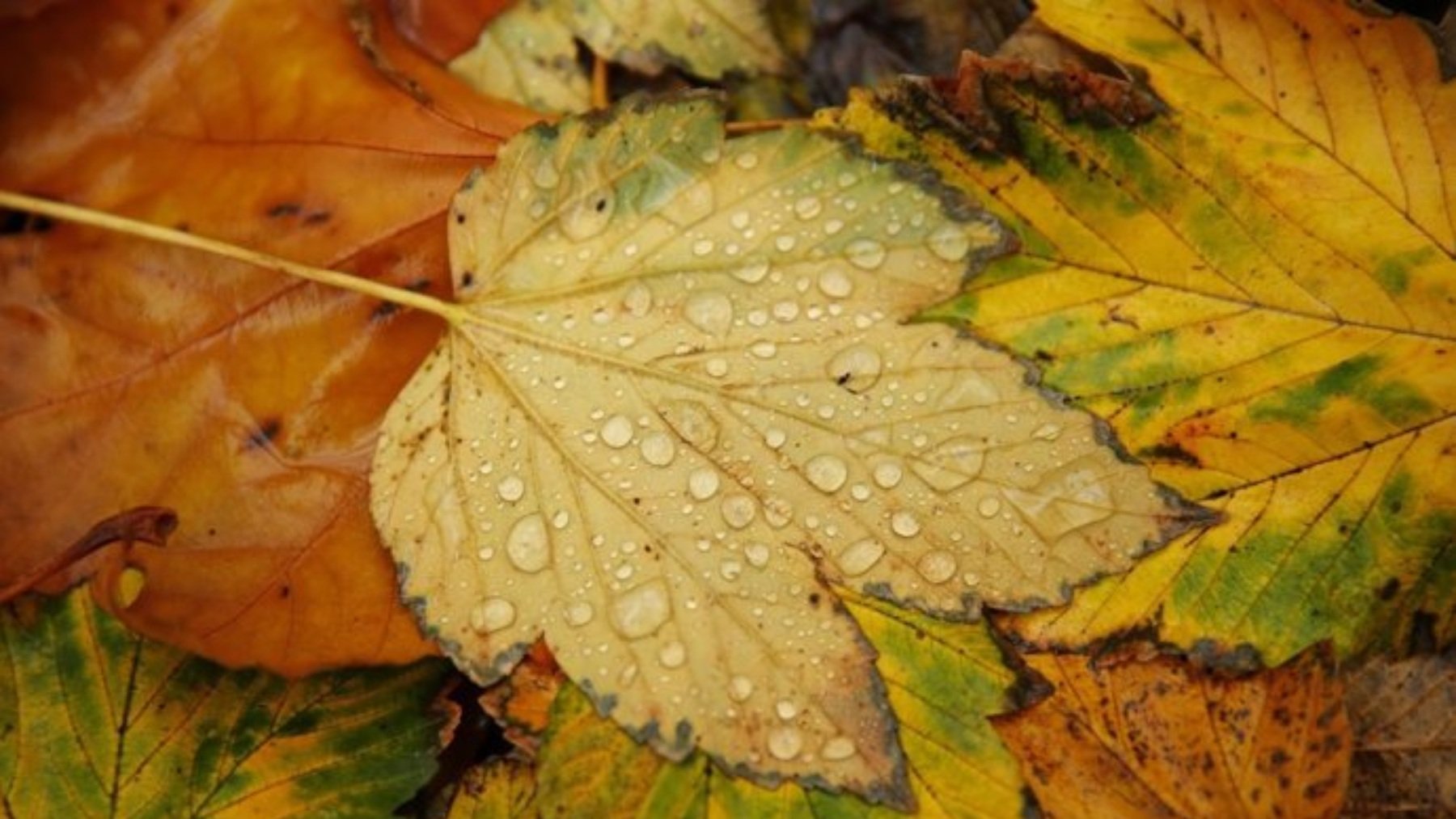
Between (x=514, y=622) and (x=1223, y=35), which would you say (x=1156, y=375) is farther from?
(x=514, y=622)

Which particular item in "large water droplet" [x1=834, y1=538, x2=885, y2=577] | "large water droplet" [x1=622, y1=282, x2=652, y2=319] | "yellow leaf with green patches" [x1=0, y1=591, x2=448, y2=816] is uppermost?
"large water droplet" [x1=622, y1=282, x2=652, y2=319]

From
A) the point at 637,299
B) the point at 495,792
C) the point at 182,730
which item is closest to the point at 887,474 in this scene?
the point at 637,299

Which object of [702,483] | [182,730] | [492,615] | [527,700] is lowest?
[182,730]

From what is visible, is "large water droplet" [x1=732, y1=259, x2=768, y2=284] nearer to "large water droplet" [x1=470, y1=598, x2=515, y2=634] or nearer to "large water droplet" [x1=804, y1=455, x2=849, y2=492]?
"large water droplet" [x1=804, y1=455, x2=849, y2=492]

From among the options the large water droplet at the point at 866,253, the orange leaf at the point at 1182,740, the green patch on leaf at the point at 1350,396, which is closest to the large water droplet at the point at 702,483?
the large water droplet at the point at 866,253

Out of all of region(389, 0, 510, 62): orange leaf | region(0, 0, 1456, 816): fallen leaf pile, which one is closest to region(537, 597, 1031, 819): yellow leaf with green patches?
region(0, 0, 1456, 816): fallen leaf pile

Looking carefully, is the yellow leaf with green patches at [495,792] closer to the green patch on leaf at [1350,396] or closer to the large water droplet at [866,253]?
the large water droplet at [866,253]

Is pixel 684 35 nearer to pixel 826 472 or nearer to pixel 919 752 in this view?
pixel 826 472
